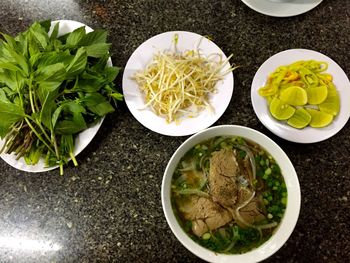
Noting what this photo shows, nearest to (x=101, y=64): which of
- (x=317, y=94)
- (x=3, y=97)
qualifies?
(x=3, y=97)

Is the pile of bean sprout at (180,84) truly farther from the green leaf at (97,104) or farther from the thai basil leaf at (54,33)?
the thai basil leaf at (54,33)

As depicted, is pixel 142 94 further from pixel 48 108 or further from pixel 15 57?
pixel 15 57

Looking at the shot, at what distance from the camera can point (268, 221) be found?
4.39 ft

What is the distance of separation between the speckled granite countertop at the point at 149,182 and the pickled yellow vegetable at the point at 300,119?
0.36 ft

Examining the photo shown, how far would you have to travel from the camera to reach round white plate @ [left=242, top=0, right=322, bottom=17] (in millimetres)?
1573

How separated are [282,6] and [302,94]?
0.42 meters

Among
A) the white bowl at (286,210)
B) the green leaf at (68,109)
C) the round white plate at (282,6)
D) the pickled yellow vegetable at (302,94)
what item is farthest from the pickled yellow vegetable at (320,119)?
the green leaf at (68,109)

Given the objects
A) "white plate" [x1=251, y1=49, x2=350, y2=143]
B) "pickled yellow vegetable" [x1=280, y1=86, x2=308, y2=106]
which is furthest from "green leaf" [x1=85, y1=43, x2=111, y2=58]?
"pickled yellow vegetable" [x1=280, y1=86, x2=308, y2=106]

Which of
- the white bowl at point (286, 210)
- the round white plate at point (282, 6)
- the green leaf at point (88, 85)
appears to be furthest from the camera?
the round white plate at point (282, 6)

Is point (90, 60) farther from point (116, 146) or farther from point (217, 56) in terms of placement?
point (217, 56)

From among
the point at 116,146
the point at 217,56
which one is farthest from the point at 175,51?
the point at 116,146

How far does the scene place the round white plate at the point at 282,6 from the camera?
1.57m

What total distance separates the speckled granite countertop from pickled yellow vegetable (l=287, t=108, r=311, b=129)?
0.36 feet

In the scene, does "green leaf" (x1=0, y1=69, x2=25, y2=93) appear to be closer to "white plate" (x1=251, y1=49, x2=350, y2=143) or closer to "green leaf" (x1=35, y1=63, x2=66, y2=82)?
"green leaf" (x1=35, y1=63, x2=66, y2=82)
